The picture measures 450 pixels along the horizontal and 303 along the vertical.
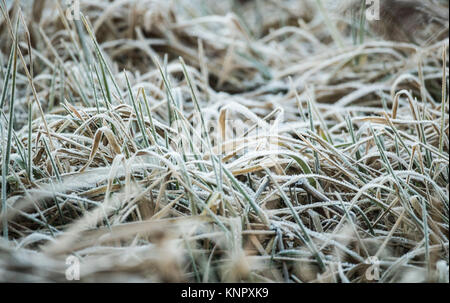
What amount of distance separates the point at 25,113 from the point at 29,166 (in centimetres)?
41

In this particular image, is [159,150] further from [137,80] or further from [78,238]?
[137,80]

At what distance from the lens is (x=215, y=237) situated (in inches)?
22.4

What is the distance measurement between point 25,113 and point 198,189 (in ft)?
1.77

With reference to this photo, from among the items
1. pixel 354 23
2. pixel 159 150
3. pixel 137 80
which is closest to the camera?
pixel 159 150

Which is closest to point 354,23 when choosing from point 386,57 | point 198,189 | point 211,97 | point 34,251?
point 386,57
